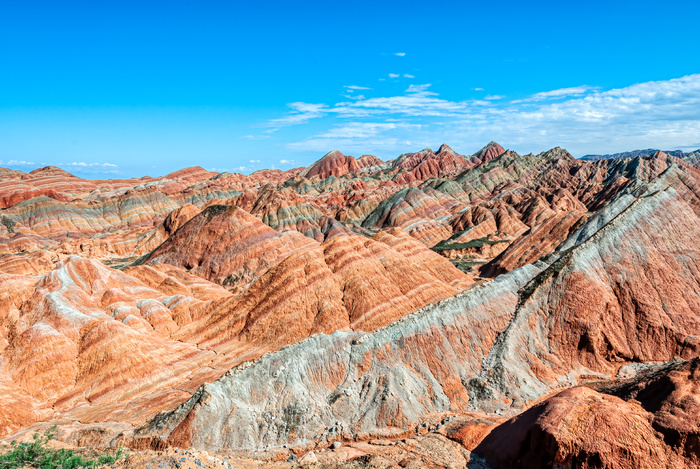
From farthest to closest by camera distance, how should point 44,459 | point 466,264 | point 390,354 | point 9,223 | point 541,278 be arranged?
point 9,223
point 466,264
point 541,278
point 390,354
point 44,459

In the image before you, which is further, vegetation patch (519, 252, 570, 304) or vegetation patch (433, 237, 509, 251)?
vegetation patch (433, 237, 509, 251)

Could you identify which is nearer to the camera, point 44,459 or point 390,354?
point 44,459

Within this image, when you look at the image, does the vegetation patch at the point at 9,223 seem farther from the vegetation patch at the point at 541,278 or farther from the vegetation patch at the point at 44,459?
the vegetation patch at the point at 541,278

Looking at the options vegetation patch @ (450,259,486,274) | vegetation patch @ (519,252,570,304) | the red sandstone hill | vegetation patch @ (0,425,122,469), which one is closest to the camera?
vegetation patch @ (0,425,122,469)

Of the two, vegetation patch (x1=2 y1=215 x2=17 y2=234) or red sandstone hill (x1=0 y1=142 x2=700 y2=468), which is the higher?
vegetation patch (x1=2 y1=215 x2=17 y2=234)

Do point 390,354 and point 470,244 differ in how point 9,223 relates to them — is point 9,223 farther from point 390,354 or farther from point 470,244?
point 390,354

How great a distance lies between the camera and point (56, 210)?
4983 inches

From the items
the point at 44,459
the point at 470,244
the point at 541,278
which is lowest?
the point at 470,244

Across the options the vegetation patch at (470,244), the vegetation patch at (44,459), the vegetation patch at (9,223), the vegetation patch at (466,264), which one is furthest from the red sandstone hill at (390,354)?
the vegetation patch at (9,223)

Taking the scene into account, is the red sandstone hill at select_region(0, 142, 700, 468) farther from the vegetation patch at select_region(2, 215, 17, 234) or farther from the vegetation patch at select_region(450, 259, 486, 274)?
the vegetation patch at select_region(2, 215, 17, 234)

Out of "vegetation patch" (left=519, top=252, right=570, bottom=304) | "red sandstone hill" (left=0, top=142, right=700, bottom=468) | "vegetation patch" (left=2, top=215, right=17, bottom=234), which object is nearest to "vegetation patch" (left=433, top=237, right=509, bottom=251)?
"red sandstone hill" (left=0, top=142, right=700, bottom=468)

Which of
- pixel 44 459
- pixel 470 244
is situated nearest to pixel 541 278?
pixel 44 459

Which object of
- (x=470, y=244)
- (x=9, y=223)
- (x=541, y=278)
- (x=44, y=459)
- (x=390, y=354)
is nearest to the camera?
(x=44, y=459)

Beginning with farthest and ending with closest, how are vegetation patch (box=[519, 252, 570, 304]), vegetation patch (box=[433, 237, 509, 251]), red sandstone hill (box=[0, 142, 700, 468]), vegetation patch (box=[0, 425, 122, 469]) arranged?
vegetation patch (box=[433, 237, 509, 251]) → vegetation patch (box=[519, 252, 570, 304]) → red sandstone hill (box=[0, 142, 700, 468]) → vegetation patch (box=[0, 425, 122, 469])
